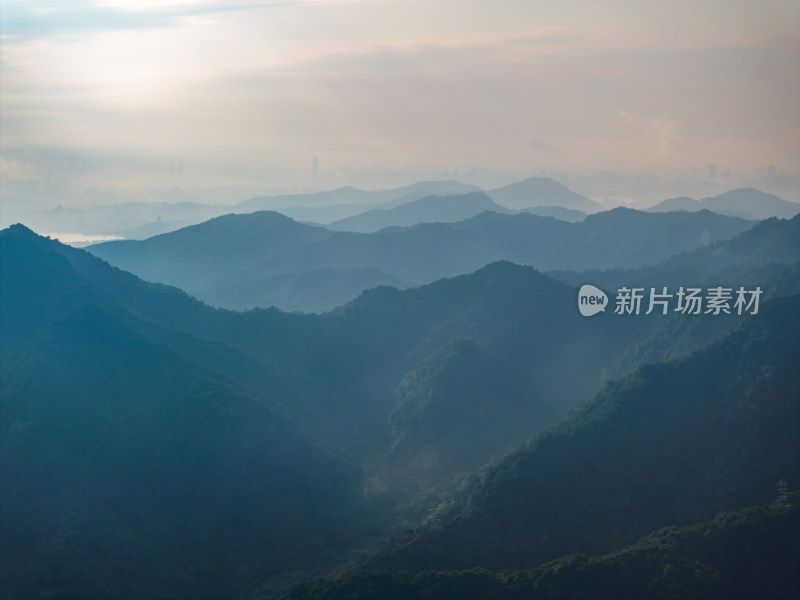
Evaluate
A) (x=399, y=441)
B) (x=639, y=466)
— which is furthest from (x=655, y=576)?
(x=399, y=441)

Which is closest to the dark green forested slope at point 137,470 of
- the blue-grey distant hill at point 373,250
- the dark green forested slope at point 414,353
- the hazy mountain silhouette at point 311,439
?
the hazy mountain silhouette at point 311,439

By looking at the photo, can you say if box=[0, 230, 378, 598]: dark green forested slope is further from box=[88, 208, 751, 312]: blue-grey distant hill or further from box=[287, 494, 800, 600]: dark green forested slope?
box=[88, 208, 751, 312]: blue-grey distant hill

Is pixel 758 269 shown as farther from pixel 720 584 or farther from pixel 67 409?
pixel 67 409

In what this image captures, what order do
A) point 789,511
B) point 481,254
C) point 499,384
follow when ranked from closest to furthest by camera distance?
1. point 789,511
2. point 499,384
3. point 481,254

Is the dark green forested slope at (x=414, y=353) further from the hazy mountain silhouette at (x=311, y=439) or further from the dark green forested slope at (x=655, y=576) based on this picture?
the dark green forested slope at (x=655, y=576)

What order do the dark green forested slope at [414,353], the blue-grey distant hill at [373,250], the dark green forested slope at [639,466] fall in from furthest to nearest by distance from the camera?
the blue-grey distant hill at [373,250] → the dark green forested slope at [414,353] → the dark green forested slope at [639,466]

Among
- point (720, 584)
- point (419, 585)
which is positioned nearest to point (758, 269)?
point (720, 584)
